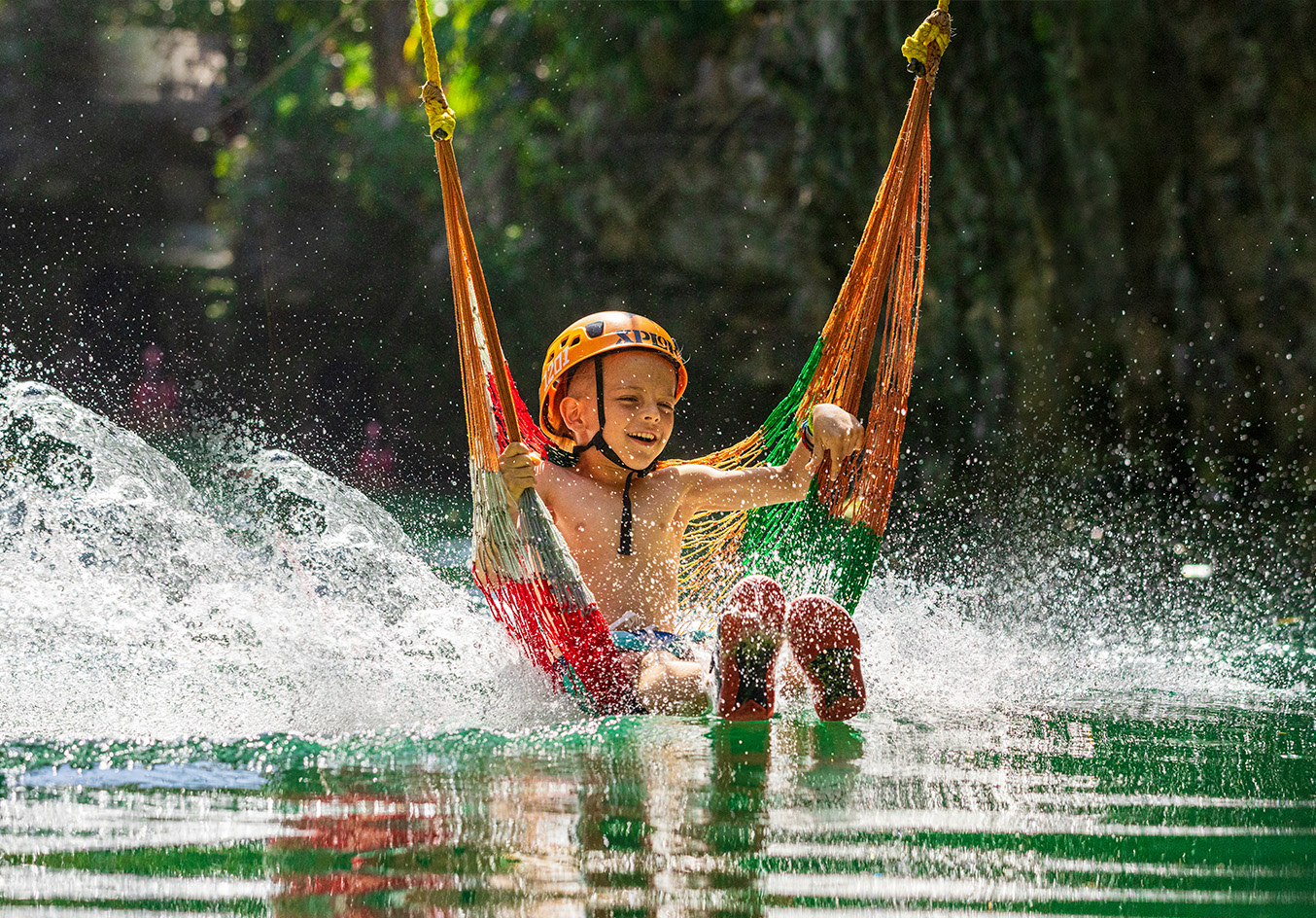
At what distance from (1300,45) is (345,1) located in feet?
22.5

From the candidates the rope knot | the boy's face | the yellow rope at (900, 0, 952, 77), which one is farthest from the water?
the yellow rope at (900, 0, 952, 77)

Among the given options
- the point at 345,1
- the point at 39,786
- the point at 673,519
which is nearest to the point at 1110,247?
the point at 673,519

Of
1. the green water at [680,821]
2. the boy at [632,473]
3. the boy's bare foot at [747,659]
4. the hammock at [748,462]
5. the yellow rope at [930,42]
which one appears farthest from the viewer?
the yellow rope at [930,42]

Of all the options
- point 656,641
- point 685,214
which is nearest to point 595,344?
point 656,641

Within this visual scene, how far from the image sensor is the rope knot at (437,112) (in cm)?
283

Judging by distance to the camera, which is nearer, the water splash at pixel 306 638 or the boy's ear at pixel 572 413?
the water splash at pixel 306 638

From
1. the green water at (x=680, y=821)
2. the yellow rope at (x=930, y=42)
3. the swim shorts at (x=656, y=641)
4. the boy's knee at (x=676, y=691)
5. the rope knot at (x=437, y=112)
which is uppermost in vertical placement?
the yellow rope at (x=930, y=42)

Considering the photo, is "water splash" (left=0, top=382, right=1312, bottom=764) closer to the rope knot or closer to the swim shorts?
the swim shorts

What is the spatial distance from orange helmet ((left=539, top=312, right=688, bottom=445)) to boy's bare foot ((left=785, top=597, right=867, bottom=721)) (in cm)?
72

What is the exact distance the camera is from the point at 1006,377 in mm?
6750

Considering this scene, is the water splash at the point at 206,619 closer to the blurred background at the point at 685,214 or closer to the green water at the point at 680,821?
the green water at the point at 680,821

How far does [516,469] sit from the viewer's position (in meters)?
2.68

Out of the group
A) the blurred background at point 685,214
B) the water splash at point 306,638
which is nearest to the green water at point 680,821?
the water splash at point 306,638

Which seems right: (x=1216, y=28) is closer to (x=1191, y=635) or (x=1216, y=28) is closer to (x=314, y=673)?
(x=1191, y=635)
